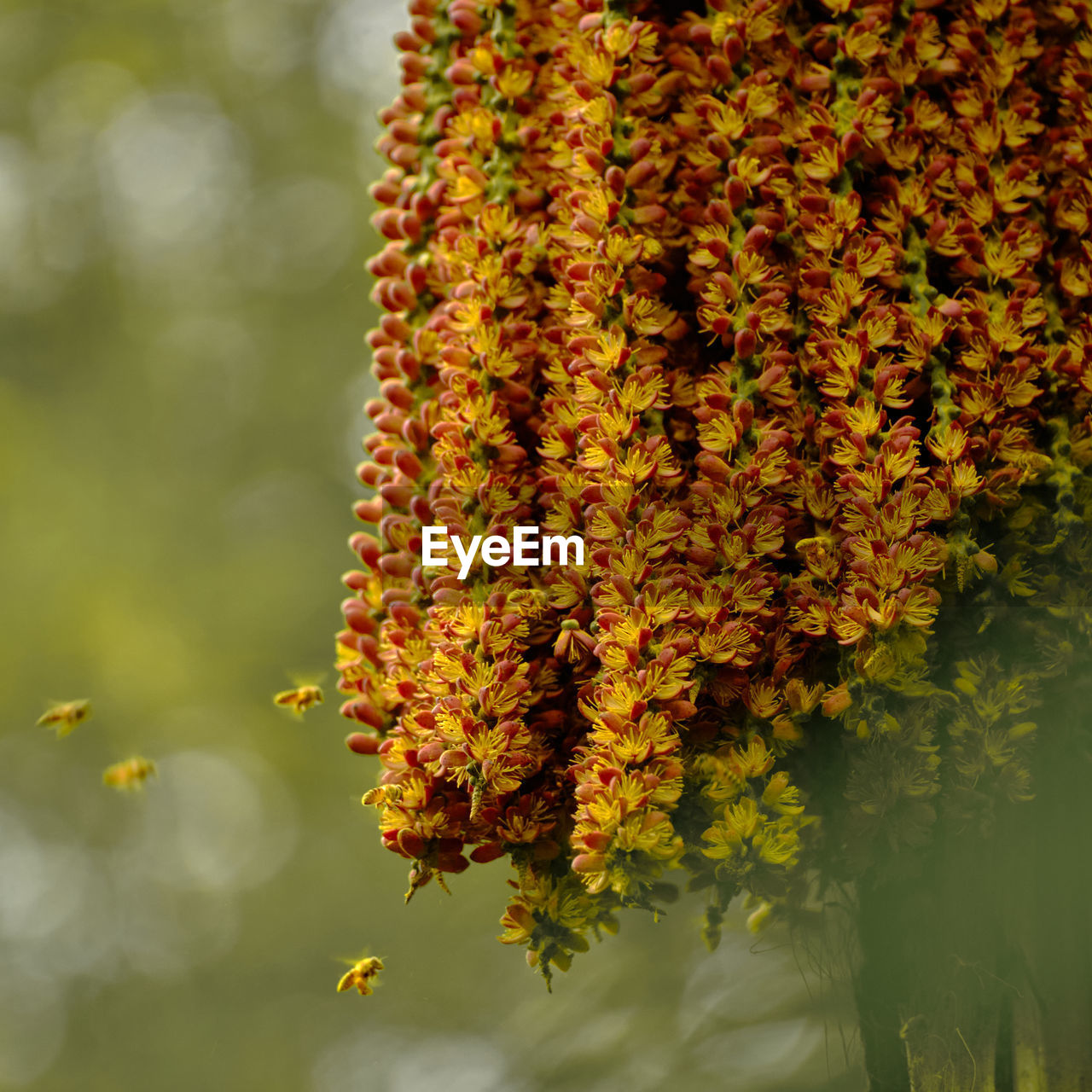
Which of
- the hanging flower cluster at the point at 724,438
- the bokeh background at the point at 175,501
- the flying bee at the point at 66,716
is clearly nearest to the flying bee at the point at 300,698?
the hanging flower cluster at the point at 724,438

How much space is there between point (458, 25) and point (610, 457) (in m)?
0.28

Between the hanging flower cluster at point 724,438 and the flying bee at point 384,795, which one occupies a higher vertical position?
the hanging flower cluster at point 724,438

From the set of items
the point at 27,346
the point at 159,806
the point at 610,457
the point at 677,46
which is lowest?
the point at 159,806

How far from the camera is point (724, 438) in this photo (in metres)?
0.47

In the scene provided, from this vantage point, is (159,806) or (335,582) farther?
(335,582)

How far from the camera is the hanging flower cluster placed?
1.48ft

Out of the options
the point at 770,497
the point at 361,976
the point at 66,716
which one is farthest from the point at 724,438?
the point at 66,716

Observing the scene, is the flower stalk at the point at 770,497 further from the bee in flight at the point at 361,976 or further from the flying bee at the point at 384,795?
the bee in flight at the point at 361,976

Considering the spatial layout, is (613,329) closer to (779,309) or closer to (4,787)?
(779,309)

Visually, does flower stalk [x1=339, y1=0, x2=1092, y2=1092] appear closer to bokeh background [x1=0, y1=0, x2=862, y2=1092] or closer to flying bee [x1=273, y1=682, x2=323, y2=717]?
flying bee [x1=273, y1=682, x2=323, y2=717]

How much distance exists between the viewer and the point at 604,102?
498 mm

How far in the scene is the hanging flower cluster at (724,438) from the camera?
17.7 inches

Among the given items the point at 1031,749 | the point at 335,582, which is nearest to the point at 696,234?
the point at 1031,749

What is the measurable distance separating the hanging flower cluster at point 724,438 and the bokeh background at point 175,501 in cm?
75
